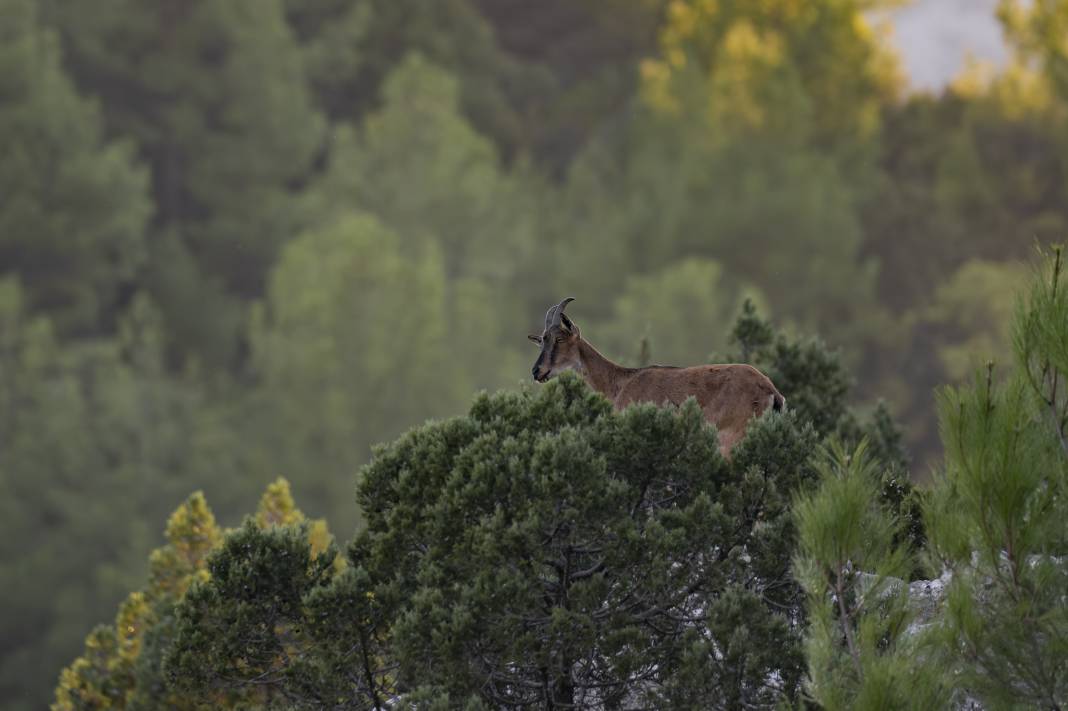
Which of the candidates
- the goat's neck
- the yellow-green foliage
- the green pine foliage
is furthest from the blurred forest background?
the green pine foliage

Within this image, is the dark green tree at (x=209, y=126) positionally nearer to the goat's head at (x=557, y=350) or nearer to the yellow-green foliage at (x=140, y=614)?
the yellow-green foliage at (x=140, y=614)

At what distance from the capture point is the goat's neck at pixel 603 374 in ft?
52.4

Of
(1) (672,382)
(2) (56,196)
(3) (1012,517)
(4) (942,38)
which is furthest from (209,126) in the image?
(3) (1012,517)

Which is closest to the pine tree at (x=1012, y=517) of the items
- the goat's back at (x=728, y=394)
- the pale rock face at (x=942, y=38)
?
the goat's back at (x=728, y=394)

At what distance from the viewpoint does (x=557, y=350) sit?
16.2 metres

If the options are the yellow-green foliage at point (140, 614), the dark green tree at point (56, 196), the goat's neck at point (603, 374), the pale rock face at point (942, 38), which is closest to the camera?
the goat's neck at point (603, 374)

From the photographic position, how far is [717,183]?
77938 mm

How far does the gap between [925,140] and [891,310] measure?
11315 mm

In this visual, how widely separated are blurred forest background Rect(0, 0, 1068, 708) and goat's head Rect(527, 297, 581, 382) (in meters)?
43.3

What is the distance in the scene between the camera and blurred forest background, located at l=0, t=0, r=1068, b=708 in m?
64.7

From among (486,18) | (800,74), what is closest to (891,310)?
(800,74)

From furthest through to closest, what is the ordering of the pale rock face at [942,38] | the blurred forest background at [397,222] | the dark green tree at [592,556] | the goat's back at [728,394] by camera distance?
the pale rock face at [942,38], the blurred forest background at [397,222], the goat's back at [728,394], the dark green tree at [592,556]

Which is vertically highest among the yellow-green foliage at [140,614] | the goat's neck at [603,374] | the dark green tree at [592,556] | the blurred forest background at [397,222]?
the blurred forest background at [397,222]

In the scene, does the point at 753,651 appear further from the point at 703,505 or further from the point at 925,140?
the point at 925,140
